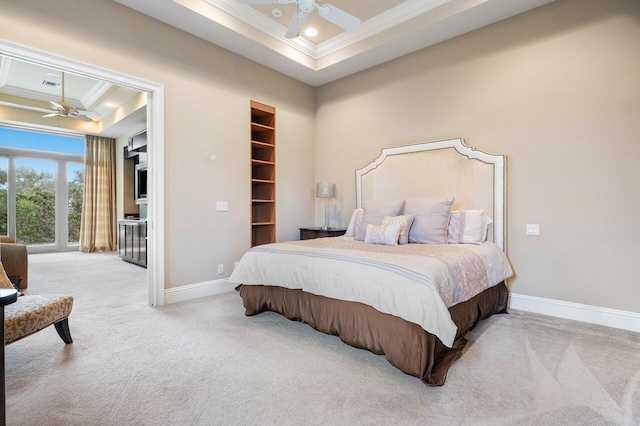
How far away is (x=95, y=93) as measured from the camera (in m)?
6.16

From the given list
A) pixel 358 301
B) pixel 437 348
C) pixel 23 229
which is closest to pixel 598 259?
pixel 437 348

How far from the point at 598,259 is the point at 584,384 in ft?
5.06

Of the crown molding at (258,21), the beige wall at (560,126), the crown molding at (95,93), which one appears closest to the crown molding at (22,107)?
the crown molding at (95,93)

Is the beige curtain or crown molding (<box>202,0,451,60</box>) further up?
crown molding (<box>202,0,451,60</box>)

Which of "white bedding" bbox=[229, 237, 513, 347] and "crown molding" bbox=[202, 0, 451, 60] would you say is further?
"crown molding" bbox=[202, 0, 451, 60]

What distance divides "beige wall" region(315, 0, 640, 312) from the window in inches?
328

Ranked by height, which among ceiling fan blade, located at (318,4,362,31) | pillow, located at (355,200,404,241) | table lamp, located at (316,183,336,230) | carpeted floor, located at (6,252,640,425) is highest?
ceiling fan blade, located at (318,4,362,31)

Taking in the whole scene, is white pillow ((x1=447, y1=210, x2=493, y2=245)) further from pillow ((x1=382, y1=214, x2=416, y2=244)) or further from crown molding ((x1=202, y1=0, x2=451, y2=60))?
crown molding ((x1=202, y1=0, x2=451, y2=60))

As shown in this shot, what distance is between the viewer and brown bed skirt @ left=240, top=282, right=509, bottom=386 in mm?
1899

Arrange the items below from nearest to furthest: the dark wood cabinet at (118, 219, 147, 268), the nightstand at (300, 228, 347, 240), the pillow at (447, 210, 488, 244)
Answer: the pillow at (447, 210, 488, 244) < the nightstand at (300, 228, 347, 240) < the dark wood cabinet at (118, 219, 147, 268)

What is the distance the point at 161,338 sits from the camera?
255cm

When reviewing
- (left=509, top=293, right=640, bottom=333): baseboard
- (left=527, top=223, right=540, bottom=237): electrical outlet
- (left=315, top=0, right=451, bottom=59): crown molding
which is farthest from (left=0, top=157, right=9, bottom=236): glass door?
(left=527, top=223, right=540, bottom=237): electrical outlet

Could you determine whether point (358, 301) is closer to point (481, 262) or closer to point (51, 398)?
point (481, 262)

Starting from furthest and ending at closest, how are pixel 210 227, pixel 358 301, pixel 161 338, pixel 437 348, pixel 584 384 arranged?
1. pixel 210 227
2. pixel 161 338
3. pixel 358 301
4. pixel 437 348
5. pixel 584 384
